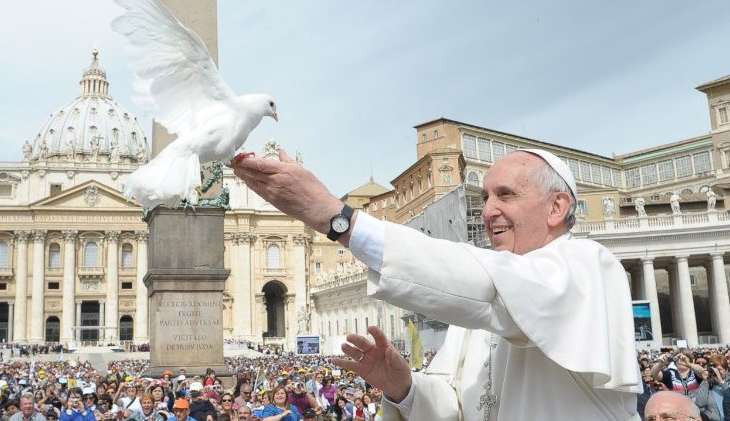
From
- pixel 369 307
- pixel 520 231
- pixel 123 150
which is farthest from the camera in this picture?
pixel 123 150

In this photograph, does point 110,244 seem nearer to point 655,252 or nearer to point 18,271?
point 18,271

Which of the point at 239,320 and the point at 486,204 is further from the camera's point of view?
the point at 239,320

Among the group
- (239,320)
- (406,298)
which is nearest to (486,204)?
(406,298)

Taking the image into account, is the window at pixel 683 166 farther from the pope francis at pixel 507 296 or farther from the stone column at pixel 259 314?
the pope francis at pixel 507 296

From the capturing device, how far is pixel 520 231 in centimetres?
211

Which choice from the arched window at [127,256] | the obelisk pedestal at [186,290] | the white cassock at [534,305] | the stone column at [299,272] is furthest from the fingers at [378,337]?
the arched window at [127,256]

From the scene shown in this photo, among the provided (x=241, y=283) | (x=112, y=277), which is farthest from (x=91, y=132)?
(x=241, y=283)

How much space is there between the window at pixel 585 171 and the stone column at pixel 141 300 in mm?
48707

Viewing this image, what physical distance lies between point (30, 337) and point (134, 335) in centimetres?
1091

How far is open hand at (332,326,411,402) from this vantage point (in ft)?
7.22

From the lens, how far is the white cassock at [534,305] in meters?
1.64

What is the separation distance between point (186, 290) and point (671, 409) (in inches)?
518

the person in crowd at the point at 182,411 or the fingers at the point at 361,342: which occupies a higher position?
the fingers at the point at 361,342

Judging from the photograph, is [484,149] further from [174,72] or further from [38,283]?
[174,72]
